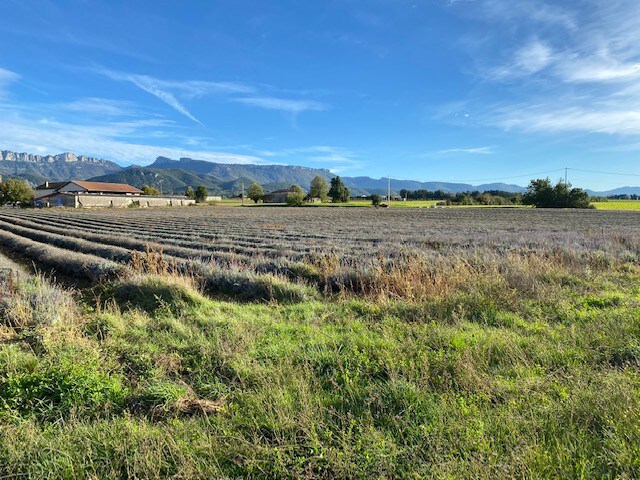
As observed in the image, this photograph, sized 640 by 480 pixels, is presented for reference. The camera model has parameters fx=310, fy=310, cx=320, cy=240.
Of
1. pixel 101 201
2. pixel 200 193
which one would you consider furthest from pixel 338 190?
pixel 101 201

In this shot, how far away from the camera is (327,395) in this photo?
355 cm

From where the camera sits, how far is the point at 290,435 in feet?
9.64

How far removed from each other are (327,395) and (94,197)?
111391 mm

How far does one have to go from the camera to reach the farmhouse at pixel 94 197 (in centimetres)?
8919

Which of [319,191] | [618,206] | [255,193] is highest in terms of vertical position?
[319,191]

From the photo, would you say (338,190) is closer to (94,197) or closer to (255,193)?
(255,193)

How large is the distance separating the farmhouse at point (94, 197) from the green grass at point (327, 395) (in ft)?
343

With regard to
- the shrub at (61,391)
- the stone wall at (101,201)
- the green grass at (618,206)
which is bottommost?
the shrub at (61,391)

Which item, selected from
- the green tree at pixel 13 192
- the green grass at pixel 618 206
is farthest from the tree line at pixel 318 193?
the green grass at pixel 618 206

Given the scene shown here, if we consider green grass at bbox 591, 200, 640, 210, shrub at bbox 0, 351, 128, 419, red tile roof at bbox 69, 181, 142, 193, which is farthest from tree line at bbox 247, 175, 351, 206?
shrub at bbox 0, 351, 128, 419

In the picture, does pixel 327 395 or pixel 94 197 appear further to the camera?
pixel 94 197

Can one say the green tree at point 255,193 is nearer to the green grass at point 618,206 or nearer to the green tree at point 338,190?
the green tree at point 338,190

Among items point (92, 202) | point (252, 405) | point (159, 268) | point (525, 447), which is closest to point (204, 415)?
point (252, 405)

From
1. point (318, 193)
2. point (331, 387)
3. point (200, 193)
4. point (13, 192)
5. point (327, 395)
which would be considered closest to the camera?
point (327, 395)
